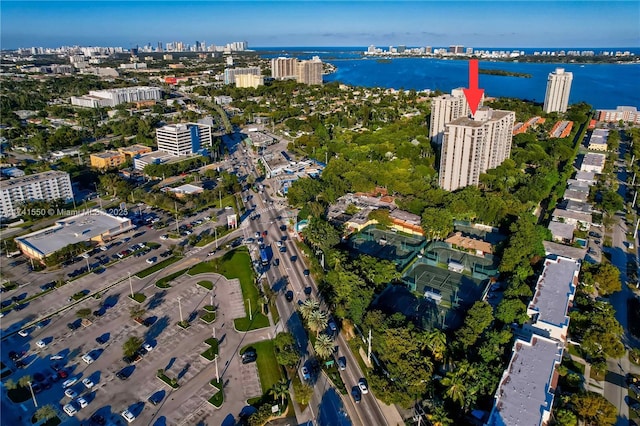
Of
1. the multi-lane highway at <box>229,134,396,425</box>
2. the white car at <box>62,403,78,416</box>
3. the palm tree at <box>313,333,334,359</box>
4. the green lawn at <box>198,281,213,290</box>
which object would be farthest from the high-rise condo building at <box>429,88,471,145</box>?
the white car at <box>62,403,78,416</box>

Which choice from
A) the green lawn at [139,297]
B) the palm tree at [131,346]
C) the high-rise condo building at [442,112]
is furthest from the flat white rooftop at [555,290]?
the high-rise condo building at [442,112]

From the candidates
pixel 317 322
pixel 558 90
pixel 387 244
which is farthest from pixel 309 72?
pixel 317 322

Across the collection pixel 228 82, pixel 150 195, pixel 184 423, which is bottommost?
pixel 184 423

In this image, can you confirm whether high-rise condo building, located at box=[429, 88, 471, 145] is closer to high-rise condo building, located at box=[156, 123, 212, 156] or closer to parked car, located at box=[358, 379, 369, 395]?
high-rise condo building, located at box=[156, 123, 212, 156]

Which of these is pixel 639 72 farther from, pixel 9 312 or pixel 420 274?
pixel 9 312

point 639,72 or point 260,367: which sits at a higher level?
point 639,72

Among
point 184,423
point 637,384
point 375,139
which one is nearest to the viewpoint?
point 184,423

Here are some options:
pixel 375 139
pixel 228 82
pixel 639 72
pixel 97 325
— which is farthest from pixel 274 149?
pixel 639 72

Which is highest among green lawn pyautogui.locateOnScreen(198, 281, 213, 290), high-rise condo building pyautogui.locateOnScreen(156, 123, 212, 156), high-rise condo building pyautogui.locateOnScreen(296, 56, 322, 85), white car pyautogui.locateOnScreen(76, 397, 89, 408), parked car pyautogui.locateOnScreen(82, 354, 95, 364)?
high-rise condo building pyautogui.locateOnScreen(296, 56, 322, 85)
